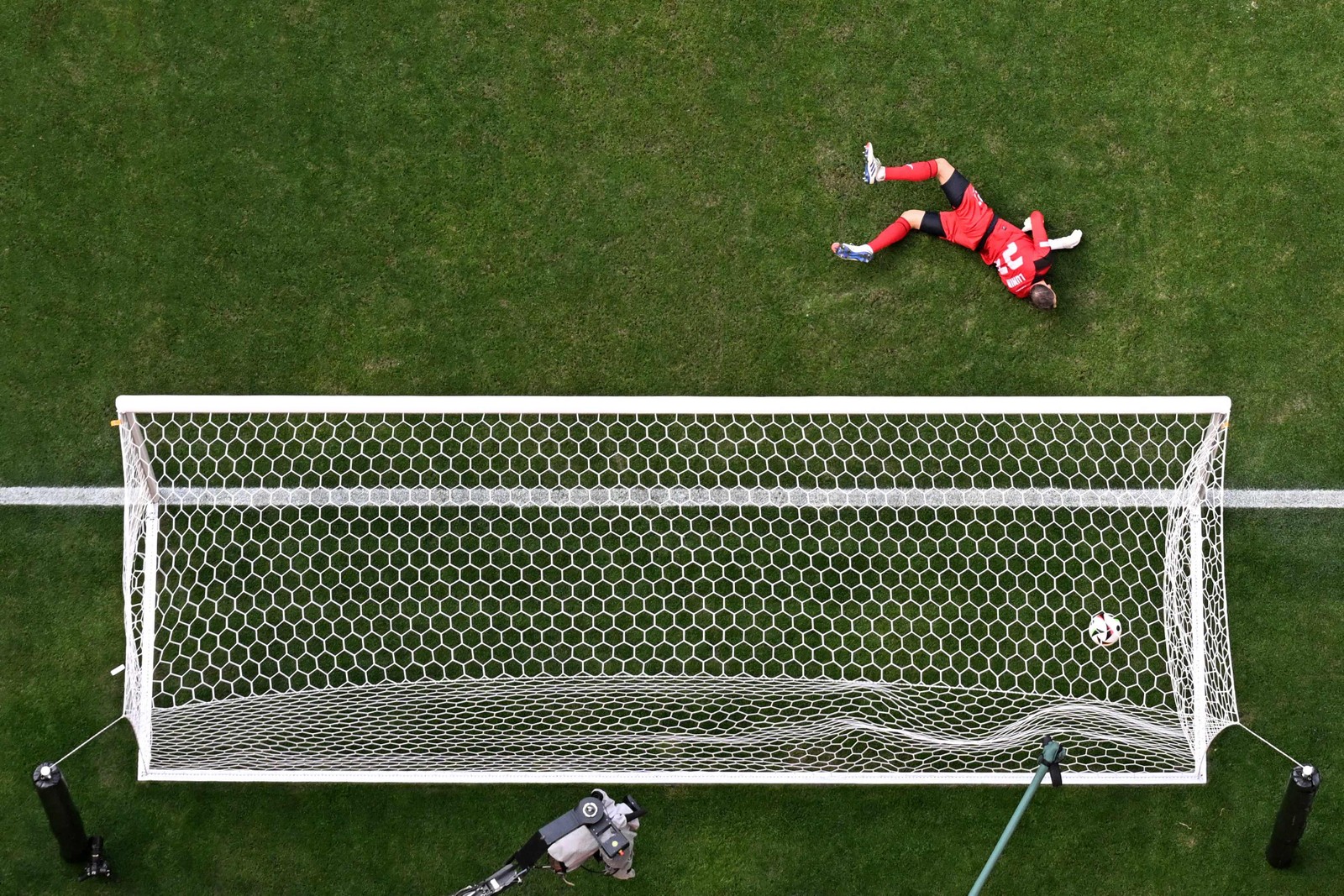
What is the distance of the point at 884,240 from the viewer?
593cm

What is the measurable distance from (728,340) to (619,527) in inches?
45.1

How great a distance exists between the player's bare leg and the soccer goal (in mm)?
892

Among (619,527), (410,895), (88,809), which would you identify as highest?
(619,527)

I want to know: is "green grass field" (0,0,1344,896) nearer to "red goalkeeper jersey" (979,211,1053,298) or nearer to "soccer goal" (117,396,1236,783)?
"red goalkeeper jersey" (979,211,1053,298)

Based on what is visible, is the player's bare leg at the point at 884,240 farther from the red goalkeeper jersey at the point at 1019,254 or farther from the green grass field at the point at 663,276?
the red goalkeeper jersey at the point at 1019,254

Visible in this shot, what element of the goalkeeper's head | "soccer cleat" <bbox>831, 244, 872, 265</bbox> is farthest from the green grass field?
the goalkeeper's head

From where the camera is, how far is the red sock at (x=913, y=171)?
233 inches

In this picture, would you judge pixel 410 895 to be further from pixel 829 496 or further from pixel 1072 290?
pixel 1072 290

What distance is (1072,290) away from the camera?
19.8ft

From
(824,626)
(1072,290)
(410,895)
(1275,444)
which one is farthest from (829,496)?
(410,895)

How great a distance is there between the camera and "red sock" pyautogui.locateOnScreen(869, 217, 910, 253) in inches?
233

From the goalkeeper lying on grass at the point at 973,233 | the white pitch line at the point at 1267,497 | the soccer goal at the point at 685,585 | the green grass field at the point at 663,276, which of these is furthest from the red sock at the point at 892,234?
the white pitch line at the point at 1267,497

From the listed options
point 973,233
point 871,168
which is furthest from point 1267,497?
→ point 871,168

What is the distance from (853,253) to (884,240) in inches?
7.0
